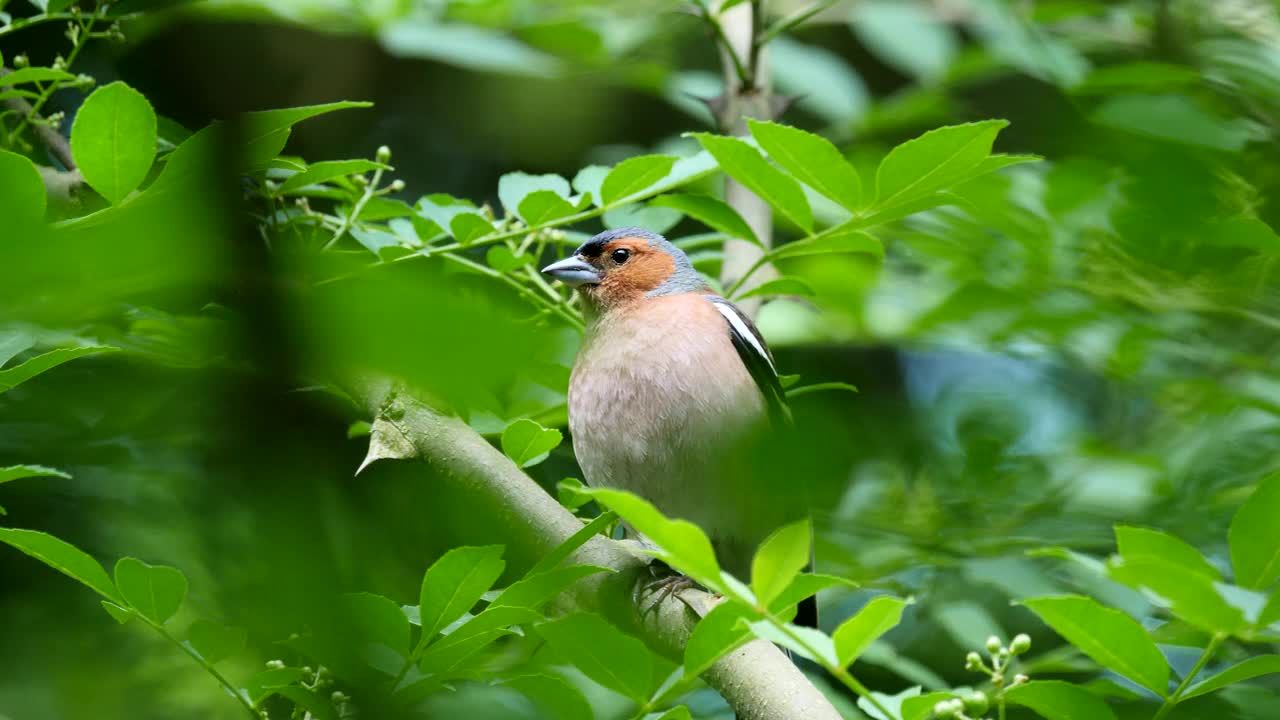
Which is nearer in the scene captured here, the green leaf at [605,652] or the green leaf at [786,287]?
the green leaf at [605,652]

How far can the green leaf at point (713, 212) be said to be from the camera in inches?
109

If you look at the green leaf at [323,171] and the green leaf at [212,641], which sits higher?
the green leaf at [323,171]

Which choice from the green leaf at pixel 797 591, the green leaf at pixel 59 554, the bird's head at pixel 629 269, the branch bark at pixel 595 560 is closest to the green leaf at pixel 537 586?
the branch bark at pixel 595 560

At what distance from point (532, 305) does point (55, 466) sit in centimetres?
165

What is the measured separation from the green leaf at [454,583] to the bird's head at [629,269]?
6.88 ft

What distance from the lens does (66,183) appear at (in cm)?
221

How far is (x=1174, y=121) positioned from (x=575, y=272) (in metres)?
2.65

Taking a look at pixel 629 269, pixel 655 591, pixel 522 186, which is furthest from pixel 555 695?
pixel 629 269

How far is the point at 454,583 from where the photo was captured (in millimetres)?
1771

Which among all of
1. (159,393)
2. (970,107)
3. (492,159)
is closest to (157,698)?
(159,393)

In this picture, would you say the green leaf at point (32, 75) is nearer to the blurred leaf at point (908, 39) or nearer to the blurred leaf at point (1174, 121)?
the blurred leaf at point (1174, 121)

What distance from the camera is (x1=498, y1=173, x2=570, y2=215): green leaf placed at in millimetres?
2787

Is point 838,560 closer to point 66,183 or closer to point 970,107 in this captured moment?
point 66,183

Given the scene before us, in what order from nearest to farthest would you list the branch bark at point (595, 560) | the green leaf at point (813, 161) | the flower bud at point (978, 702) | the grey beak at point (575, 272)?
the flower bud at point (978, 702), the branch bark at point (595, 560), the green leaf at point (813, 161), the grey beak at point (575, 272)
